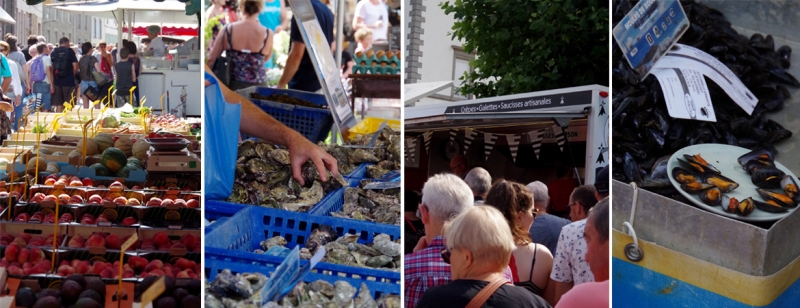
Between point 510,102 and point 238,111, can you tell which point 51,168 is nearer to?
point 238,111

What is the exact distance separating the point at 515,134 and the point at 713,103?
4.11 feet

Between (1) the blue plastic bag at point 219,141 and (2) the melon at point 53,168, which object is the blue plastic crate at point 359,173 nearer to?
(1) the blue plastic bag at point 219,141

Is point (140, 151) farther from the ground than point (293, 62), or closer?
closer

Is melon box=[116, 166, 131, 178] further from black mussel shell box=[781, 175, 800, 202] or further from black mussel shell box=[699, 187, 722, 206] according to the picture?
black mussel shell box=[781, 175, 800, 202]

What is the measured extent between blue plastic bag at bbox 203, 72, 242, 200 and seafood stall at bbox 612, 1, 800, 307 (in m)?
1.43

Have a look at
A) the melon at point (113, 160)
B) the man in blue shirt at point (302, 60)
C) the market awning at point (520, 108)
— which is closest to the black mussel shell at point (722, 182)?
the market awning at point (520, 108)

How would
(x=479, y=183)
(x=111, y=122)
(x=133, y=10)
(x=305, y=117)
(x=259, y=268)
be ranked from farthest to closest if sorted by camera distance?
(x=111, y=122)
(x=133, y=10)
(x=305, y=117)
(x=479, y=183)
(x=259, y=268)

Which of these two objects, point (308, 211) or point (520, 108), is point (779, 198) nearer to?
point (520, 108)

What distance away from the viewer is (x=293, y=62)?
3701 millimetres

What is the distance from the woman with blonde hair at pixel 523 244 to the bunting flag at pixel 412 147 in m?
1.19

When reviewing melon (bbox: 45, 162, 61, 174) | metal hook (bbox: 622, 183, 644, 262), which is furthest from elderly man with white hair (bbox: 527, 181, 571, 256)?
melon (bbox: 45, 162, 61, 174)

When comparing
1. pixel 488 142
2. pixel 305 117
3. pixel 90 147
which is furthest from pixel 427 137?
pixel 90 147

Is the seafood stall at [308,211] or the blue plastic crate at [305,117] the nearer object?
the seafood stall at [308,211]

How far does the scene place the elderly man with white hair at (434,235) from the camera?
2.79 metres
